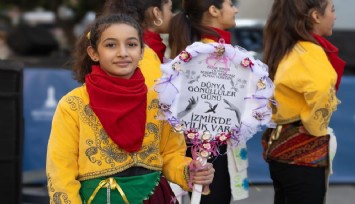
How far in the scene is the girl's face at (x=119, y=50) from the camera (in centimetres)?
346

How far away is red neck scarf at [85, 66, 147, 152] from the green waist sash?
0.14 m

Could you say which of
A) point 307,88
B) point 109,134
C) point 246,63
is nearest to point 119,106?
point 109,134

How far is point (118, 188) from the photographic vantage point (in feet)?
11.4

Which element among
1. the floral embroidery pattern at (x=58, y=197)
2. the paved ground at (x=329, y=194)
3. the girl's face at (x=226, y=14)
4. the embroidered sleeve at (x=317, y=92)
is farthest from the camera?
the paved ground at (x=329, y=194)

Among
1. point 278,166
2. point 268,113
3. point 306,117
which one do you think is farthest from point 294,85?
point 268,113

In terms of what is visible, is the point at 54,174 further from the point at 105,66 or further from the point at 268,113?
the point at 268,113

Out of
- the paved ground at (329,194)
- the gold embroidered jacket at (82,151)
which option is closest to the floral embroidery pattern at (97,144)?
the gold embroidered jacket at (82,151)

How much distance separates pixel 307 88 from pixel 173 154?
3.66 feet

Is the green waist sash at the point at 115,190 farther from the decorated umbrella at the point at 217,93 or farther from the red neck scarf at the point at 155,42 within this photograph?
the red neck scarf at the point at 155,42

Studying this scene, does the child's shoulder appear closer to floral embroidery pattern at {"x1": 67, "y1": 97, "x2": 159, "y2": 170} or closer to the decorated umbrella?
floral embroidery pattern at {"x1": 67, "y1": 97, "x2": 159, "y2": 170}

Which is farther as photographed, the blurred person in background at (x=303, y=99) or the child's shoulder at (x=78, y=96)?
the blurred person in background at (x=303, y=99)

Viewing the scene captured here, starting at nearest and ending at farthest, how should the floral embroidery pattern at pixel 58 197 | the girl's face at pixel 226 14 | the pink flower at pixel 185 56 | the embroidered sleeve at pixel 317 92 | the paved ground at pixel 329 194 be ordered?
1. the floral embroidery pattern at pixel 58 197
2. the pink flower at pixel 185 56
3. the embroidered sleeve at pixel 317 92
4. the girl's face at pixel 226 14
5. the paved ground at pixel 329 194

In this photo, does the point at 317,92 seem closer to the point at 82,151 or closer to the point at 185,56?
the point at 185,56

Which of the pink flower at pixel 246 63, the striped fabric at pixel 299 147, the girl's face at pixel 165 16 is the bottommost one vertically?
the striped fabric at pixel 299 147
